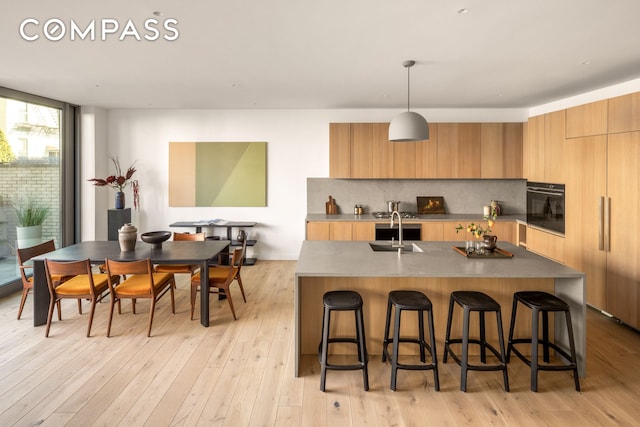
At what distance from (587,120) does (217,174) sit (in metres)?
5.44

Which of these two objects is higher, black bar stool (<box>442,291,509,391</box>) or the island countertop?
the island countertop

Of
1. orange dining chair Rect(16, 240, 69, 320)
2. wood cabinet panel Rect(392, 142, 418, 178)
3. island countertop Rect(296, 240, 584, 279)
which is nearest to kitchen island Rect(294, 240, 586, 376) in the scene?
island countertop Rect(296, 240, 584, 279)

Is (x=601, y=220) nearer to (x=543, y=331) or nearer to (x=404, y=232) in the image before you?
(x=543, y=331)

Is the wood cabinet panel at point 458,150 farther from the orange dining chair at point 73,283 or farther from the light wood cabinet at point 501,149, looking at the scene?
the orange dining chair at point 73,283

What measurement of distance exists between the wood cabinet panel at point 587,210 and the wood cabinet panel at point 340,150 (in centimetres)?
304

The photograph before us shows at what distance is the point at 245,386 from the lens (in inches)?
113

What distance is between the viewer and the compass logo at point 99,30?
2994mm

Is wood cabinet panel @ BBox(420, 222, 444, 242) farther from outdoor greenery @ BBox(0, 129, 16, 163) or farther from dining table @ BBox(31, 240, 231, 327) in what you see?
outdoor greenery @ BBox(0, 129, 16, 163)

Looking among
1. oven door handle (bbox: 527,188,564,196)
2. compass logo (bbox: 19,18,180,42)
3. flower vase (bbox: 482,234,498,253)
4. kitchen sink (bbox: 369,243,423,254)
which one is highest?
compass logo (bbox: 19,18,180,42)

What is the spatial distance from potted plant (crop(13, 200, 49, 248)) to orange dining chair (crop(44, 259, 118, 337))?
2007 millimetres

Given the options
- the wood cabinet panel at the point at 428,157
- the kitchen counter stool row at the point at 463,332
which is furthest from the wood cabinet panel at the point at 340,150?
the kitchen counter stool row at the point at 463,332

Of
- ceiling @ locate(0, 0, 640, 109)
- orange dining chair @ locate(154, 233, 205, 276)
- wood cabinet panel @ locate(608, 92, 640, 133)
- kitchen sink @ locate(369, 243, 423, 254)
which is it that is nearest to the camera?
ceiling @ locate(0, 0, 640, 109)

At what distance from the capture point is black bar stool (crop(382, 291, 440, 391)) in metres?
2.80

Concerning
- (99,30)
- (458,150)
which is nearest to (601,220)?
(458,150)
